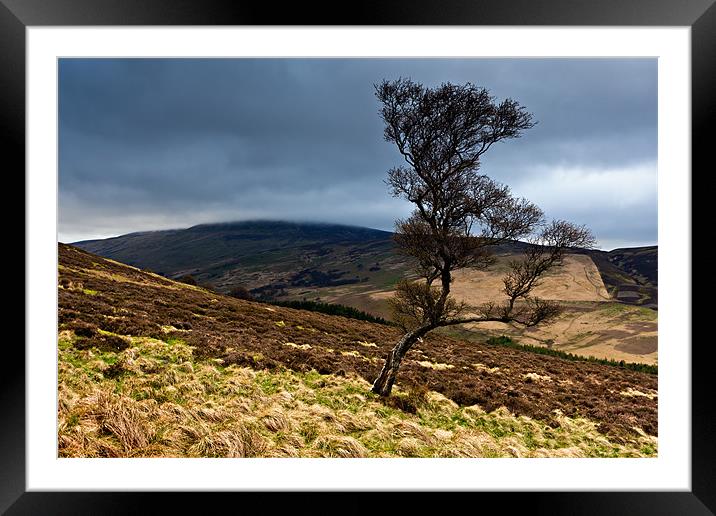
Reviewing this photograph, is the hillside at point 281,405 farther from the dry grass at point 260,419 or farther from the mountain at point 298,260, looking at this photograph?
the mountain at point 298,260

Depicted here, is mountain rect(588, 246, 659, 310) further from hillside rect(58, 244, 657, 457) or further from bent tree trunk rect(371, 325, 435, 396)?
bent tree trunk rect(371, 325, 435, 396)

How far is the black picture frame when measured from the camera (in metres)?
2.04

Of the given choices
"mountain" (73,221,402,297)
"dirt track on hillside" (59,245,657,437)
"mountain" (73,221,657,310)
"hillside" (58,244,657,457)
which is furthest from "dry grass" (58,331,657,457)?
"mountain" (73,221,402,297)

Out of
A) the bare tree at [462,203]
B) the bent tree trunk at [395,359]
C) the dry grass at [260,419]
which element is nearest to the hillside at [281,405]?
the dry grass at [260,419]

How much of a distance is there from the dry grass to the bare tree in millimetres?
1873

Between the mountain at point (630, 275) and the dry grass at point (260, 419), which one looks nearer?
the dry grass at point (260, 419)

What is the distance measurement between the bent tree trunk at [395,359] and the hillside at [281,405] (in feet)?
0.74

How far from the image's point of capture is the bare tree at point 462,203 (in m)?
3.93
